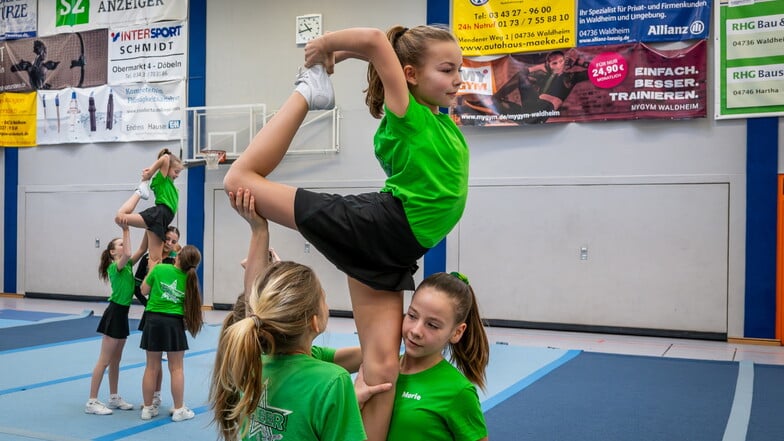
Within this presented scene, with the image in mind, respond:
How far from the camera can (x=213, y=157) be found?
11.3 meters

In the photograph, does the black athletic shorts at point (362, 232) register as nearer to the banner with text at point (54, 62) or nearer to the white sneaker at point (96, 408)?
the white sneaker at point (96, 408)

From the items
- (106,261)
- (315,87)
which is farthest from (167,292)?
(315,87)

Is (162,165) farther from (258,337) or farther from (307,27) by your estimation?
(307,27)

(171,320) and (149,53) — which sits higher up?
(149,53)

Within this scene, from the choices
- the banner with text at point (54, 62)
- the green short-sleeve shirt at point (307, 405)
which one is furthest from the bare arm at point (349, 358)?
the banner with text at point (54, 62)

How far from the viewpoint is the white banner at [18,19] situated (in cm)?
1358

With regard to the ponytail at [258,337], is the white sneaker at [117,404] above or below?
below

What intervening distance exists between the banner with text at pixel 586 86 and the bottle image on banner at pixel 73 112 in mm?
7326

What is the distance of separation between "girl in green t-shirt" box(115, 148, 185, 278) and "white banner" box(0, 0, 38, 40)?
894cm

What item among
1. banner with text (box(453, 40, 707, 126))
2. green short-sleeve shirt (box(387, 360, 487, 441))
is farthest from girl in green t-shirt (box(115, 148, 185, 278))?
banner with text (box(453, 40, 707, 126))

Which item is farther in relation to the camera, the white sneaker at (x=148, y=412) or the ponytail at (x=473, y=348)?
the white sneaker at (x=148, y=412)

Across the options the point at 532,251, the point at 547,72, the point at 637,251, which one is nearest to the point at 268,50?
the point at 547,72

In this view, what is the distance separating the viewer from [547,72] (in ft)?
32.3

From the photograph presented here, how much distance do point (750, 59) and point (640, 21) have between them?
1.46m
